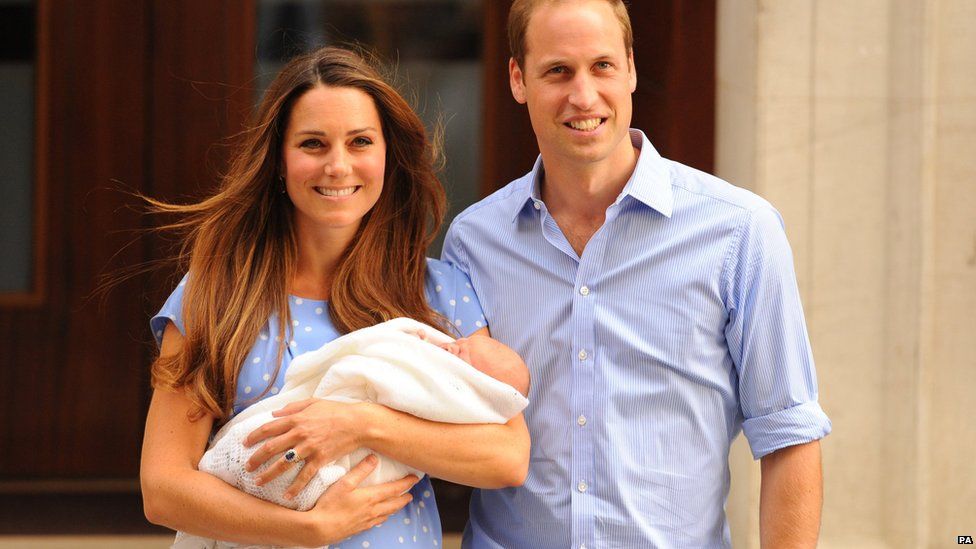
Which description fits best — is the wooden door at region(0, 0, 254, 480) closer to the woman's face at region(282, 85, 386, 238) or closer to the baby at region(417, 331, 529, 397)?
the woman's face at region(282, 85, 386, 238)

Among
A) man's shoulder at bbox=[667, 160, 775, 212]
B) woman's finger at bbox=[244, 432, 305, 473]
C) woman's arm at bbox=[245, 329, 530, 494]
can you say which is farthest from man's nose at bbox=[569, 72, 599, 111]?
woman's finger at bbox=[244, 432, 305, 473]

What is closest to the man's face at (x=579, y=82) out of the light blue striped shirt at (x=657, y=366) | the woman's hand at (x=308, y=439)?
the light blue striped shirt at (x=657, y=366)

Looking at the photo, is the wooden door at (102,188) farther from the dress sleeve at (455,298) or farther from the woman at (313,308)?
the dress sleeve at (455,298)

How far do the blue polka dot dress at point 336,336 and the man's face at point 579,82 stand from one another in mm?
369

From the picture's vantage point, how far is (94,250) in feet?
12.5

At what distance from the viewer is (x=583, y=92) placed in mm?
2289

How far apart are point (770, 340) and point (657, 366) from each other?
22cm

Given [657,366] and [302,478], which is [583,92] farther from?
[302,478]

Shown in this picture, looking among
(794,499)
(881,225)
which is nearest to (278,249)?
(794,499)

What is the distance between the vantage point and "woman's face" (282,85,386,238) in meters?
2.33

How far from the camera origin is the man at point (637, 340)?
2271 mm

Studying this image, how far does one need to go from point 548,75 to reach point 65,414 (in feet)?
7.48

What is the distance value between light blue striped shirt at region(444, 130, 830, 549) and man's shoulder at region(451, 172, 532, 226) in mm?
167

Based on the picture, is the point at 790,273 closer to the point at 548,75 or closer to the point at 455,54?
the point at 548,75
